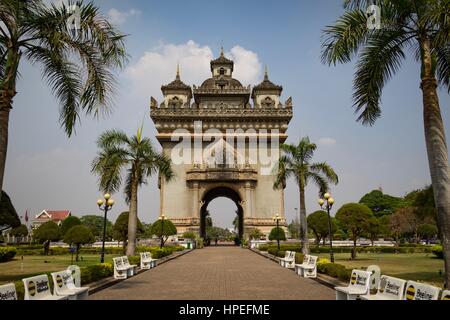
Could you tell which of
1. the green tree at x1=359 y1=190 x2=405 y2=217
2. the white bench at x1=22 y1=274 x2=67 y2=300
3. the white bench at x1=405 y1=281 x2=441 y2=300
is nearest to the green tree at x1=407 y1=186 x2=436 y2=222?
the white bench at x1=405 y1=281 x2=441 y2=300

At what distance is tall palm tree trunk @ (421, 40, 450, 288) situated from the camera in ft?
30.9

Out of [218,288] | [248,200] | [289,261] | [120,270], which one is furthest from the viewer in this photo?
[248,200]

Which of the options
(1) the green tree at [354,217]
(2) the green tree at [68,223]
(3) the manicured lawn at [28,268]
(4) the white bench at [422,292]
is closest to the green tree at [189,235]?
(2) the green tree at [68,223]

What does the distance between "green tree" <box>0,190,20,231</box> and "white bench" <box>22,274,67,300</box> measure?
3904cm

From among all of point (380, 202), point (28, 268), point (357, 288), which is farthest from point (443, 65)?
point (380, 202)

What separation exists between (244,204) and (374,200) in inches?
1884

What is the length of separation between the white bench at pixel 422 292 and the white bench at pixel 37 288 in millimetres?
6665

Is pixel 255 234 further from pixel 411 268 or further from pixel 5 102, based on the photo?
pixel 5 102

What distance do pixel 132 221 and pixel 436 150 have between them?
16.5 m

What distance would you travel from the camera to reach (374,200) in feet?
287

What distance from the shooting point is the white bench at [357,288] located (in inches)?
335

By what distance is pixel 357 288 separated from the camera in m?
8.95
